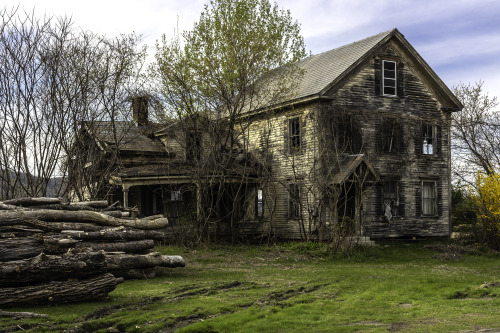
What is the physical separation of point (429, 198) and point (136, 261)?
60.9ft

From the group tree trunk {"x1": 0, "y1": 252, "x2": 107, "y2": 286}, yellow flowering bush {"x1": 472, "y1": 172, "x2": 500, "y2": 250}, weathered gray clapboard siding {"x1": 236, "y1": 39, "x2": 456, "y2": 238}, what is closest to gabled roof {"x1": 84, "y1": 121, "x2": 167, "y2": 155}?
weathered gray clapboard siding {"x1": 236, "y1": 39, "x2": 456, "y2": 238}

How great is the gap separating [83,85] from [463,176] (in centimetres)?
3147

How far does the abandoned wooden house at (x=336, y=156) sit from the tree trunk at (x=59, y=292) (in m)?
13.4

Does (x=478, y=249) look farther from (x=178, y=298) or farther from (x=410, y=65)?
(x=178, y=298)

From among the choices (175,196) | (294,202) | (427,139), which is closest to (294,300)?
(294,202)

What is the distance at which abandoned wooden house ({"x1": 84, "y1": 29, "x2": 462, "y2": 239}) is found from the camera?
27.0 meters

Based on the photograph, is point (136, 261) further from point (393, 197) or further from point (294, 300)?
point (393, 197)

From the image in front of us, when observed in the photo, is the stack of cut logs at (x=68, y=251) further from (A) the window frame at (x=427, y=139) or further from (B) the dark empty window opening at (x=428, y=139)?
(B) the dark empty window opening at (x=428, y=139)

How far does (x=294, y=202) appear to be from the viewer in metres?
27.3

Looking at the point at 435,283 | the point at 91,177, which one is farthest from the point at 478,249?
the point at 91,177

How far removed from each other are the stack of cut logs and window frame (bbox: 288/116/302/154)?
35.5ft

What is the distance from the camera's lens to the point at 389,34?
29.1 metres

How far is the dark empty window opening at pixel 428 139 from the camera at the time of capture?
101 ft

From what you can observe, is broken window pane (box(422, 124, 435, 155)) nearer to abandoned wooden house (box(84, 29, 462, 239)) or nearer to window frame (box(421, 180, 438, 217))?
abandoned wooden house (box(84, 29, 462, 239))
